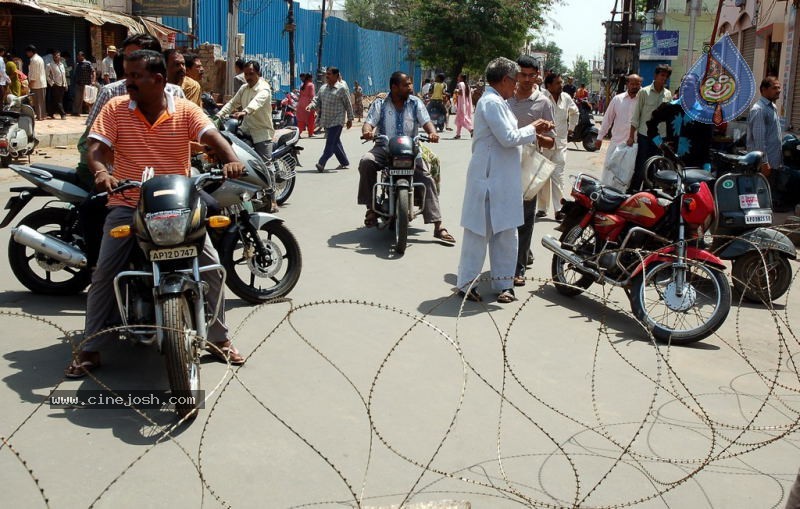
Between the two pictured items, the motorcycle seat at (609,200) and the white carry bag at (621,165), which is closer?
the motorcycle seat at (609,200)

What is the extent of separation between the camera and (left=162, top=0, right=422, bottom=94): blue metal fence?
31625 millimetres

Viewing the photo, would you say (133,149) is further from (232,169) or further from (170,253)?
(170,253)

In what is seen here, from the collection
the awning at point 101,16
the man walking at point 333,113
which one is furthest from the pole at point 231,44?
the man walking at point 333,113

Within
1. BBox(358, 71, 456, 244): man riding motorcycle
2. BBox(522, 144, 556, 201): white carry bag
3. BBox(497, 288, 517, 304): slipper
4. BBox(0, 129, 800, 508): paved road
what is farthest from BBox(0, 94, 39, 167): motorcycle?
BBox(497, 288, 517, 304): slipper

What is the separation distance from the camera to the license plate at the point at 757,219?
6.88m

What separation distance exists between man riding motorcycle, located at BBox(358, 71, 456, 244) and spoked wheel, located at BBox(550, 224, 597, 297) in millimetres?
2064

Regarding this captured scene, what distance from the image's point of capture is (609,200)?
6742mm

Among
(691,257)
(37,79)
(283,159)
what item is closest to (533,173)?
(691,257)

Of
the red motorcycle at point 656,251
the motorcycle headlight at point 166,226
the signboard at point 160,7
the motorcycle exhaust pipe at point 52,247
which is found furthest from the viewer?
the signboard at point 160,7

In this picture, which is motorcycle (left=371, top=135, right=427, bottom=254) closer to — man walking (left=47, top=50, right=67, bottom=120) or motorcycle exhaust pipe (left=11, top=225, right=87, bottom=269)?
motorcycle exhaust pipe (left=11, top=225, right=87, bottom=269)

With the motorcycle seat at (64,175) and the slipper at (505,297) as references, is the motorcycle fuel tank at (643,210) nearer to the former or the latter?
the slipper at (505,297)

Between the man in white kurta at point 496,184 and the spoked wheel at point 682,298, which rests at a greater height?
the man in white kurta at point 496,184

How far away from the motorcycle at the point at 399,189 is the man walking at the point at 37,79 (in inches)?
589

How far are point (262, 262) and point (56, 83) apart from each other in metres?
18.9
